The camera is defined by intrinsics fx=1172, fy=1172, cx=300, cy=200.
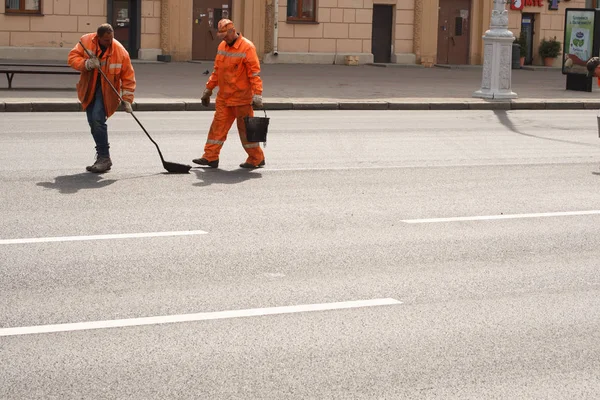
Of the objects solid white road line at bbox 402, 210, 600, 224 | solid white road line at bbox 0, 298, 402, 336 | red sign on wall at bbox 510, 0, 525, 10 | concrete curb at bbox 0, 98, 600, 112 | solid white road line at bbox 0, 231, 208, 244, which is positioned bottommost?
solid white road line at bbox 0, 298, 402, 336

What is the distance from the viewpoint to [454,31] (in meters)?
39.8

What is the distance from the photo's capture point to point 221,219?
388 inches

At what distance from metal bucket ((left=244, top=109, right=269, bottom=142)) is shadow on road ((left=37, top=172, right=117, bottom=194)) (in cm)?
162

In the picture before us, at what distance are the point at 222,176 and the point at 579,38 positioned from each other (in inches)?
704

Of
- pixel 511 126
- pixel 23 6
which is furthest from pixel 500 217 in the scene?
pixel 23 6

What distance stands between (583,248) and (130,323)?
4060mm

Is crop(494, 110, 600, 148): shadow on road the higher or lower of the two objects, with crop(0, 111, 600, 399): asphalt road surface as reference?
higher

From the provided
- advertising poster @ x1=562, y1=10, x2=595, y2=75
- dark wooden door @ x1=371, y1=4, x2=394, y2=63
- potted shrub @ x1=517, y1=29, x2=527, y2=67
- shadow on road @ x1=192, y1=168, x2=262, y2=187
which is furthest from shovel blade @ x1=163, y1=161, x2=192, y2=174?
potted shrub @ x1=517, y1=29, x2=527, y2=67

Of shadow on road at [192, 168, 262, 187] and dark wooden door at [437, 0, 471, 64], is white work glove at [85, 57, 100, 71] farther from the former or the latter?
dark wooden door at [437, 0, 471, 64]

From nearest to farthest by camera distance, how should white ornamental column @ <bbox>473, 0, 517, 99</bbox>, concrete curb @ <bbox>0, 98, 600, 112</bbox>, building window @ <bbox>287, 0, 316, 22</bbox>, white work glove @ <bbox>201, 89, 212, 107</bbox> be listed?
white work glove @ <bbox>201, 89, 212, 107</bbox> < concrete curb @ <bbox>0, 98, 600, 112</bbox> < white ornamental column @ <bbox>473, 0, 517, 99</bbox> < building window @ <bbox>287, 0, 316, 22</bbox>

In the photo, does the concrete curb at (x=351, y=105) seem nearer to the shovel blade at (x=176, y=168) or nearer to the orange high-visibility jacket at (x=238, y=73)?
the orange high-visibility jacket at (x=238, y=73)

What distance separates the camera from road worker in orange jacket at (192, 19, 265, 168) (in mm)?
12781

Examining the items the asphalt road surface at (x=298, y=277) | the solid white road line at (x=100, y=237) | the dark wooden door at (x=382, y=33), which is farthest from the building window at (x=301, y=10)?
the solid white road line at (x=100, y=237)

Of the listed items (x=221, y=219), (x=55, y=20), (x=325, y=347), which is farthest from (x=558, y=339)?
(x=55, y=20)
